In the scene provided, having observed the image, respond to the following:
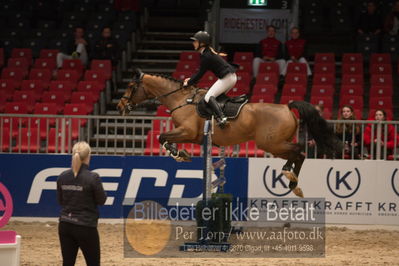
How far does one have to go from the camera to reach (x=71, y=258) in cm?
704

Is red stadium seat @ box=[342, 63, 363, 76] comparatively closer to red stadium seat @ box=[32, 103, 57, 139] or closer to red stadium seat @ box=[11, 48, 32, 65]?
red stadium seat @ box=[32, 103, 57, 139]

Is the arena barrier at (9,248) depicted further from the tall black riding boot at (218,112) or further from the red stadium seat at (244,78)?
the red stadium seat at (244,78)

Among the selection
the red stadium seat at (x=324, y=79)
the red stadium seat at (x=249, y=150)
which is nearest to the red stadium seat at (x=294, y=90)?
the red stadium seat at (x=324, y=79)

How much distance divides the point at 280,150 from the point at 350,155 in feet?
7.68

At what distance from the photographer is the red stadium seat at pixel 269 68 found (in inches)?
650

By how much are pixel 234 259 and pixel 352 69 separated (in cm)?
786

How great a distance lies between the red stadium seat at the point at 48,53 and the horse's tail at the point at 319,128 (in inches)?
329

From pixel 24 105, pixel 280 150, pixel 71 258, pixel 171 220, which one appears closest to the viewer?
pixel 71 258

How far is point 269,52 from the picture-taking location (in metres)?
17.0

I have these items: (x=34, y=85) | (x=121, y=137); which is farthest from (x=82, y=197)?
(x=34, y=85)

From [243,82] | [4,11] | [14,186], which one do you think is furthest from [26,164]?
[4,11]

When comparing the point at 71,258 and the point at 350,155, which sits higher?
the point at 350,155

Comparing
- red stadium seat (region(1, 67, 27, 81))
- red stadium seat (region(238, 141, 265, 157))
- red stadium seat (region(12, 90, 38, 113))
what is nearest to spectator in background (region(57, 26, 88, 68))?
red stadium seat (region(1, 67, 27, 81))

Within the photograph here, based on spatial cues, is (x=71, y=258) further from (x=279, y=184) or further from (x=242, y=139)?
(x=279, y=184)
